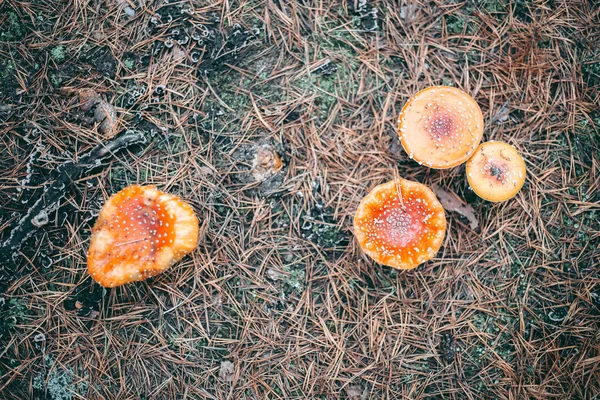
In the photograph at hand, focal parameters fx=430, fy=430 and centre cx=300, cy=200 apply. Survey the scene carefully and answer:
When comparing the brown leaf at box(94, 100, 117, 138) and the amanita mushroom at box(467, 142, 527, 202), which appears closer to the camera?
the amanita mushroom at box(467, 142, 527, 202)

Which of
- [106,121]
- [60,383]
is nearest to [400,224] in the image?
[106,121]

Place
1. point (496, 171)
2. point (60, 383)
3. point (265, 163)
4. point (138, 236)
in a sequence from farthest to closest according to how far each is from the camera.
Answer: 1. point (265, 163)
2. point (60, 383)
3. point (496, 171)
4. point (138, 236)

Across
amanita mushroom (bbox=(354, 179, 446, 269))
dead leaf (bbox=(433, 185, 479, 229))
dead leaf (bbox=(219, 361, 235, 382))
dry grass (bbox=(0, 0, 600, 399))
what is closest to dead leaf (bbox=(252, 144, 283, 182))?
dry grass (bbox=(0, 0, 600, 399))

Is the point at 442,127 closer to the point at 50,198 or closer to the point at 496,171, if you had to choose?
the point at 496,171

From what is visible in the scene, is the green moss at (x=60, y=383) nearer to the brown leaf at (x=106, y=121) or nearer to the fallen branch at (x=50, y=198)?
the fallen branch at (x=50, y=198)

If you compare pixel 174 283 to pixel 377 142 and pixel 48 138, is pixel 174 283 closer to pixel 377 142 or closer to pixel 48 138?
pixel 48 138

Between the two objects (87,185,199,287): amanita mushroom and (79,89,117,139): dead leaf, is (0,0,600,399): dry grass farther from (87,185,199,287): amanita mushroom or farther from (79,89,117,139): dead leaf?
(87,185,199,287): amanita mushroom
